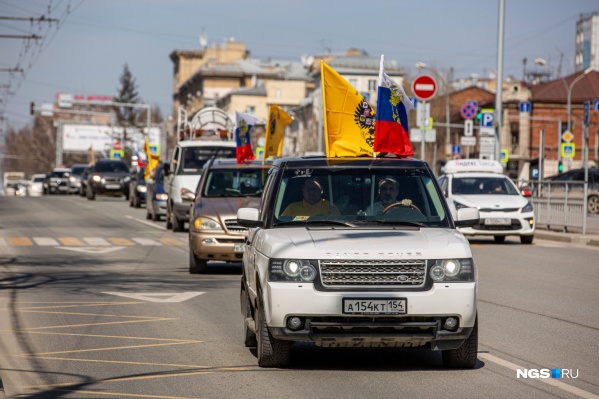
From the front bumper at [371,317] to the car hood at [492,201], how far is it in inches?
702

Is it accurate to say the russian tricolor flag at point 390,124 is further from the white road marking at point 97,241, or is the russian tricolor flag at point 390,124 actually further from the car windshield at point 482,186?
the car windshield at point 482,186

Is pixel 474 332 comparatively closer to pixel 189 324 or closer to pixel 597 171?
pixel 189 324

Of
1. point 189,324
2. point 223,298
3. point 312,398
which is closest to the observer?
point 312,398

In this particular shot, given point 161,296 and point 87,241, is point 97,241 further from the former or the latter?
point 161,296

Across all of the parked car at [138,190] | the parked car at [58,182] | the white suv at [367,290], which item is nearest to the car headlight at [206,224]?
the white suv at [367,290]

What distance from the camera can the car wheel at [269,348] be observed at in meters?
8.83

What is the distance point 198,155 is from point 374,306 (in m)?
23.1

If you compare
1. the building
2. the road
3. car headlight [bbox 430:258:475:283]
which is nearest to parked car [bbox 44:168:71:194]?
the road

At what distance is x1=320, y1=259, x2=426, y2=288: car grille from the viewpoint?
849 cm

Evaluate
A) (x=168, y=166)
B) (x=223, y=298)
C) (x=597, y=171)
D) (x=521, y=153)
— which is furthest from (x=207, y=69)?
(x=223, y=298)

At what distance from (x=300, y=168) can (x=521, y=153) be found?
97086mm

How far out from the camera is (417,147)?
97750mm

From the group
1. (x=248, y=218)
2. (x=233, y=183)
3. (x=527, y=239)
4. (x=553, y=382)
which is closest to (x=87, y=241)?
(x=233, y=183)

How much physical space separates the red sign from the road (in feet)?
33.2
